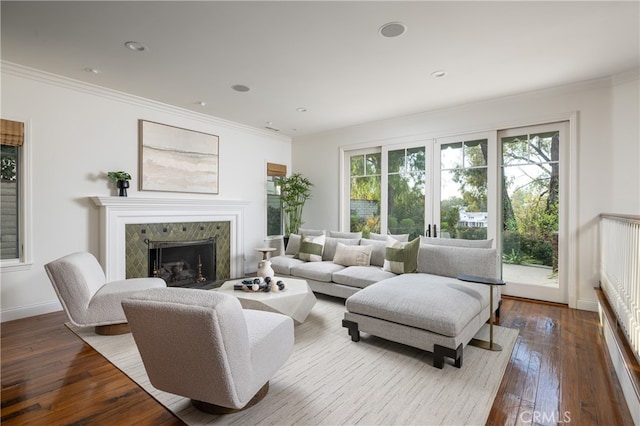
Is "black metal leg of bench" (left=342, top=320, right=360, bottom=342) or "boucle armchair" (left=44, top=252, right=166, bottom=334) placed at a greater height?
"boucle armchair" (left=44, top=252, right=166, bottom=334)

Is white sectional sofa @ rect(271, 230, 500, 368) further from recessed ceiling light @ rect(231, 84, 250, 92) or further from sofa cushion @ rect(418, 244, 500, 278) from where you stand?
recessed ceiling light @ rect(231, 84, 250, 92)

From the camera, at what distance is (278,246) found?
20.9ft

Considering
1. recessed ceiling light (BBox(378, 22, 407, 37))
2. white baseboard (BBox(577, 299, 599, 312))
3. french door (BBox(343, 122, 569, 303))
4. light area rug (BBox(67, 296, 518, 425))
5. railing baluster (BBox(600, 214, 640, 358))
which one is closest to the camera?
light area rug (BBox(67, 296, 518, 425))

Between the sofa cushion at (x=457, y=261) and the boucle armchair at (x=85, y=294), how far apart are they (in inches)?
121

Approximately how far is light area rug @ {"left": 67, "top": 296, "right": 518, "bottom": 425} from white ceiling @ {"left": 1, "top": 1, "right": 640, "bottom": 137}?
2.72 metres

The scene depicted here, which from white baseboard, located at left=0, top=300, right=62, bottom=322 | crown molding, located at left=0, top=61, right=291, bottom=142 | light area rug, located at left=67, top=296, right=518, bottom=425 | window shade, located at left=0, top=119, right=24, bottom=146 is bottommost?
light area rug, located at left=67, top=296, right=518, bottom=425

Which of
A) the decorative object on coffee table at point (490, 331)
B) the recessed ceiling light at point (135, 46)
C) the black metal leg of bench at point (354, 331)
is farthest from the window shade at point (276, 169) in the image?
the decorative object on coffee table at point (490, 331)

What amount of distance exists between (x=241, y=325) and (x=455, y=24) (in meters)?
2.73

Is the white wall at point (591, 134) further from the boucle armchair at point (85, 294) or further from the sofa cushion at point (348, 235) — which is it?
the boucle armchair at point (85, 294)

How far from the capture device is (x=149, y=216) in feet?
14.1

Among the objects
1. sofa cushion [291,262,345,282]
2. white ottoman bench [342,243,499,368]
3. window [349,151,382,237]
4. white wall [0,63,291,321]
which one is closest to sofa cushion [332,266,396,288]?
sofa cushion [291,262,345,282]

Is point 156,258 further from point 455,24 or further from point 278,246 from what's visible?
point 455,24

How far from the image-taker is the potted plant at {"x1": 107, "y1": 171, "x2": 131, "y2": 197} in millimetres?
4008

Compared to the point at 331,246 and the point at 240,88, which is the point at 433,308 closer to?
the point at 331,246
